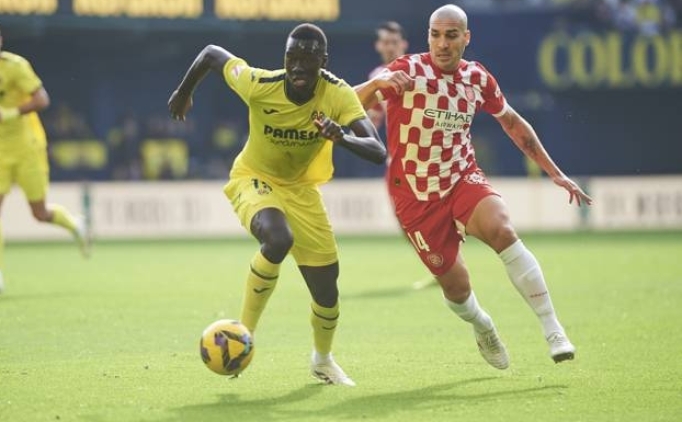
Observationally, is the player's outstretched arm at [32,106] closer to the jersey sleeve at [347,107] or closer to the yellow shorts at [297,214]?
the yellow shorts at [297,214]

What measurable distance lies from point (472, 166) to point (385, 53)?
19.5ft

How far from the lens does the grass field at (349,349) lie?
24.7 ft

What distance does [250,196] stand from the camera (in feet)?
28.0

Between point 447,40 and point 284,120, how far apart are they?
136cm

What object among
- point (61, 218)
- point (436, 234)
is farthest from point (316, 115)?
point (61, 218)

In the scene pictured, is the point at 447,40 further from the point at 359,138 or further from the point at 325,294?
the point at 325,294

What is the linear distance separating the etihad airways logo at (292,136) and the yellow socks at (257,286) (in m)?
0.73

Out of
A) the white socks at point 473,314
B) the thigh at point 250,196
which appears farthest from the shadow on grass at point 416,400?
the thigh at point 250,196

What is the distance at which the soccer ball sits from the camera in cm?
795

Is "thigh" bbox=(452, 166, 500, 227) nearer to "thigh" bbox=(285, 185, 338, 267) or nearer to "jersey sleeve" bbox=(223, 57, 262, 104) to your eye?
"thigh" bbox=(285, 185, 338, 267)

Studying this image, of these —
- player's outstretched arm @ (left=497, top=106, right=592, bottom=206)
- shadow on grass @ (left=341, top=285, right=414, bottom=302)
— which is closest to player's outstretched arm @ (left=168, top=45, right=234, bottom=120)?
player's outstretched arm @ (left=497, top=106, right=592, bottom=206)

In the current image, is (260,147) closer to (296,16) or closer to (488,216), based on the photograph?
(488,216)

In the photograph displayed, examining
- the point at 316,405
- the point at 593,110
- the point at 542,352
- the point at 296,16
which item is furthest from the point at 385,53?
the point at 593,110

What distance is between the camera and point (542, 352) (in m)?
9.82
